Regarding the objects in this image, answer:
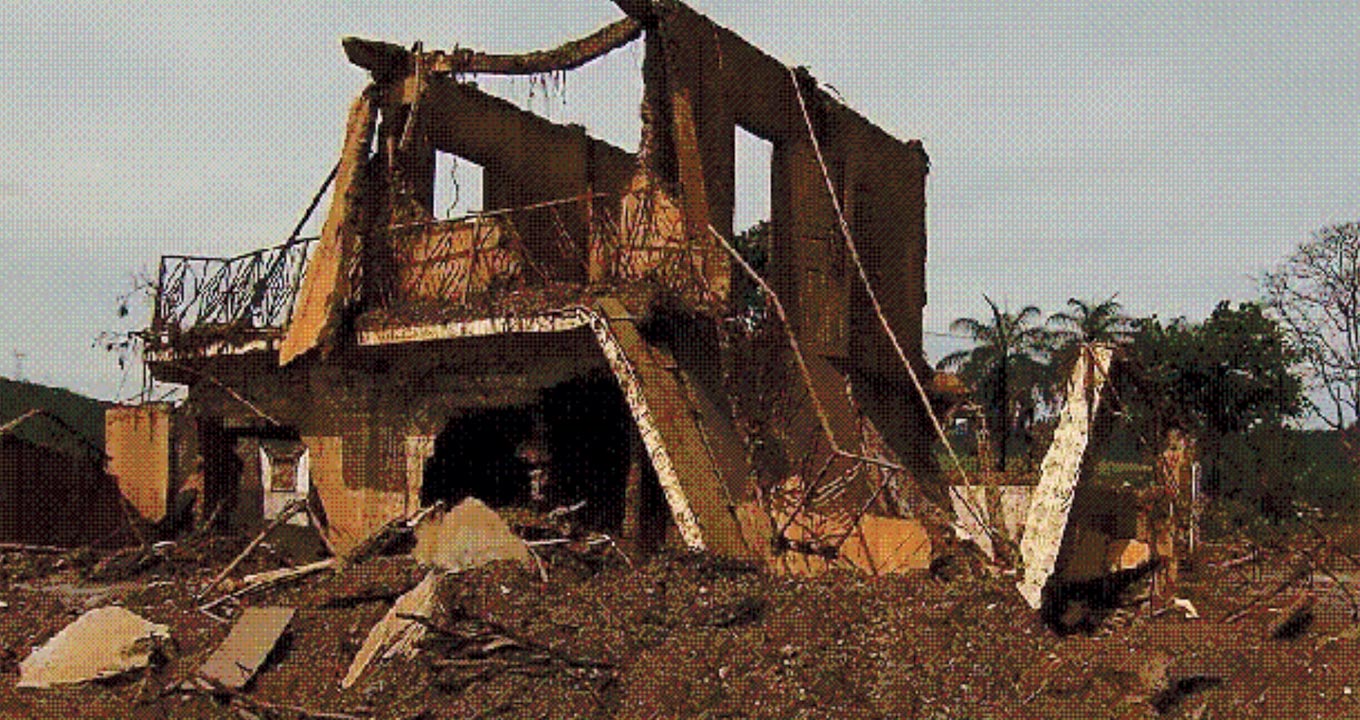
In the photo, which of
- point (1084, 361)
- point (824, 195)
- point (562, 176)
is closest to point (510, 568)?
point (1084, 361)

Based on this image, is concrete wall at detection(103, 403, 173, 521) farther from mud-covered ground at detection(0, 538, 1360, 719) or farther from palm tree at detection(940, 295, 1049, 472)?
palm tree at detection(940, 295, 1049, 472)

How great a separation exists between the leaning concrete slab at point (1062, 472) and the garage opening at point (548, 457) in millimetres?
4283

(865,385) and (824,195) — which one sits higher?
(824,195)

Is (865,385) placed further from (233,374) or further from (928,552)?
(233,374)

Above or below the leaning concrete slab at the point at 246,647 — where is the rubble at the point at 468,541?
above

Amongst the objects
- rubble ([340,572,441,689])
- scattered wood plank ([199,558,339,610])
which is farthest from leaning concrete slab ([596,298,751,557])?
scattered wood plank ([199,558,339,610])

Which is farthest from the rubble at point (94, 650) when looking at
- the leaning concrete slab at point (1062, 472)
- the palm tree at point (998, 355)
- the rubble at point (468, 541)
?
the palm tree at point (998, 355)

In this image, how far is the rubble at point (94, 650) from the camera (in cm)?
858

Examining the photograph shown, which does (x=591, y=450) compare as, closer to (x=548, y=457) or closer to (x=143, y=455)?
(x=548, y=457)

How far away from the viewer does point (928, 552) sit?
31.5 ft

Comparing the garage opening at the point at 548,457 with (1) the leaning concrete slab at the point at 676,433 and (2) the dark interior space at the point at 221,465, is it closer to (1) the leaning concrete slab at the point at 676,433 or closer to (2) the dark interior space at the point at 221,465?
(1) the leaning concrete slab at the point at 676,433

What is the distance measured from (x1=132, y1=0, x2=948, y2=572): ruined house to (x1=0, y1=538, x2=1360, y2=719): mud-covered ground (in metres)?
1.37

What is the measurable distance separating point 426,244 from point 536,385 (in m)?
2.07

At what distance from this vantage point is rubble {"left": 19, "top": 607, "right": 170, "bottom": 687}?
8578 millimetres
